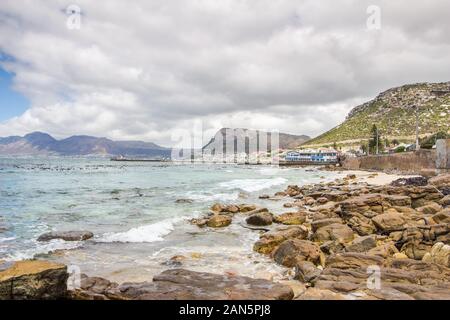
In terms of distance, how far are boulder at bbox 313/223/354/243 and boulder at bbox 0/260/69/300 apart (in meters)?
9.82

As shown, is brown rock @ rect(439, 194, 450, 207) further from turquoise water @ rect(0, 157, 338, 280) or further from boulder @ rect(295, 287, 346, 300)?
boulder @ rect(295, 287, 346, 300)

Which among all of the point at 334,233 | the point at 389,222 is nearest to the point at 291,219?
the point at 334,233

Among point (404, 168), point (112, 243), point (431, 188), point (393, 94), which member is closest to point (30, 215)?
point (112, 243)

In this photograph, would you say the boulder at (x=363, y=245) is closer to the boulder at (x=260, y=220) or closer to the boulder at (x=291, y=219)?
the boulder at (x=291, y=219)

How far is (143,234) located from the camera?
1622 cm

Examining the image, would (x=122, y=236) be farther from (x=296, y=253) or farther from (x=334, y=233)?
(x=334, y=233)

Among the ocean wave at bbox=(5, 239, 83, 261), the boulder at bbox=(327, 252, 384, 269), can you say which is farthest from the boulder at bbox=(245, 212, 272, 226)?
the ocean wave at bbox=(5, 239, 83, 261)

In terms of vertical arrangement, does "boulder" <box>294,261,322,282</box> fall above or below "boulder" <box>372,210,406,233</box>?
below

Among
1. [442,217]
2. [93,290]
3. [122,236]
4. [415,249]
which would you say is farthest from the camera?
[122,236]

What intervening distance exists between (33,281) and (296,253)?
749 cm

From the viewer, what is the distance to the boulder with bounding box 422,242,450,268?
30.6ft
